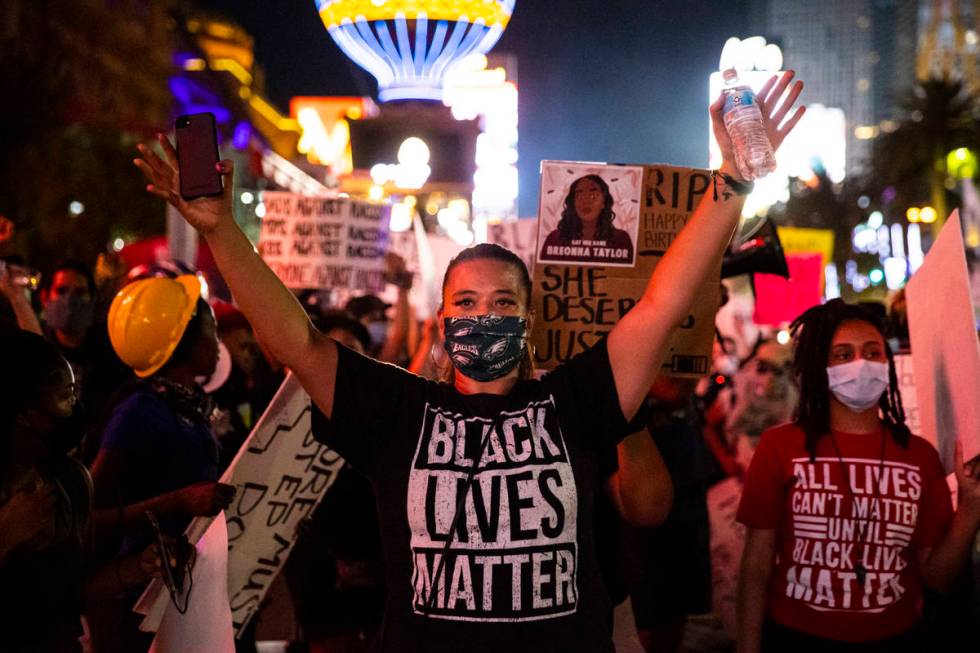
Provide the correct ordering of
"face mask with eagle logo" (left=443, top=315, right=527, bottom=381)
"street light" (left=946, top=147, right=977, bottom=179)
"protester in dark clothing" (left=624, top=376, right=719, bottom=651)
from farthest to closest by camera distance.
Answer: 1. "street light" (left=946, top=147, right=977, bottom=179)
2. "protester in dark clothing" (left=624, top=376, right=719, bottom=651)
3. "face mask with eagle logo" (left=443, top=315, right=527, bottom=381)

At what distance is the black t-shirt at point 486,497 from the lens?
3049mm

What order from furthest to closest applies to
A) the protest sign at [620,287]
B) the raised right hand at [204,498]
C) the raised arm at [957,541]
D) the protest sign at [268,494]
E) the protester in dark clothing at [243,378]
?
the protester in dark clothing at [243,378]
the protest sign at [620,287]
the protest sign at [268,494]
the raised arm at [957,541]
the raised right hand at [204,498]

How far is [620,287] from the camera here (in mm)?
4805

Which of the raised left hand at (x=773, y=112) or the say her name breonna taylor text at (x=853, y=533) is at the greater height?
the raised left hand at (x=773, y=112)

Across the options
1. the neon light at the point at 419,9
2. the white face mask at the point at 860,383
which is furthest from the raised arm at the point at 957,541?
the neon light at the point at 419,9

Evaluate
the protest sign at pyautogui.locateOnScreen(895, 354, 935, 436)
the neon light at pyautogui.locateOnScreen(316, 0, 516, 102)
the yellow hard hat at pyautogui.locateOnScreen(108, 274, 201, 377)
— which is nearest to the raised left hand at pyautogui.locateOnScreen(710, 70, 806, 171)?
the yellow hard hat at pyautogui.locateOnScreen(108, 274, 201, 377)

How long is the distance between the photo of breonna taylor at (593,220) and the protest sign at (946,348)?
122cm

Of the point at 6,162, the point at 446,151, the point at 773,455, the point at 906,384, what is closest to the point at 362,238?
the point at 906,384

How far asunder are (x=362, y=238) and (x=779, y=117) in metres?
6.36

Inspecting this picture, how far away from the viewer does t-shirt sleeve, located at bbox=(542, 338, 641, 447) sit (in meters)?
3.22

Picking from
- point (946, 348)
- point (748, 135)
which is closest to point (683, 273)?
point (748, 135)

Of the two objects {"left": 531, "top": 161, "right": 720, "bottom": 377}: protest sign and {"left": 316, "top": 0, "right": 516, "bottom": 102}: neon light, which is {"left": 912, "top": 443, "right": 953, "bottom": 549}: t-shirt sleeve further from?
{"left": 316, "top": 0, "right": 516, "bottom": 102}: neon light

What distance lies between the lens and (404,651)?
10.2 feet

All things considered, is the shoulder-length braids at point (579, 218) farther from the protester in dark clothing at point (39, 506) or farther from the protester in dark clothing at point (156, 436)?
the protester in dark clothing at point (39, 506)
